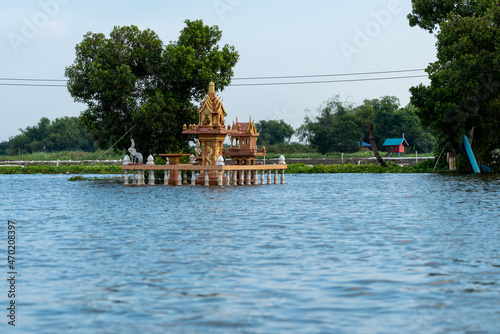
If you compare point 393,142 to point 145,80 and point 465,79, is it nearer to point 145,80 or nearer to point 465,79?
point 465,79

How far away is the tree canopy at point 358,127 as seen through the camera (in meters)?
107

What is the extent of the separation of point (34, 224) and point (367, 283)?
14504mm

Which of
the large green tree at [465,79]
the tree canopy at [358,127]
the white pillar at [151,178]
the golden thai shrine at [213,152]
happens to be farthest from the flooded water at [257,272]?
the tree canopy at [358,127]

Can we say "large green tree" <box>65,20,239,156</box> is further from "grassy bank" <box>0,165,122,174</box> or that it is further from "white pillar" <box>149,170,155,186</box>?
"grassy bank" <box>0,165,122,174</box>

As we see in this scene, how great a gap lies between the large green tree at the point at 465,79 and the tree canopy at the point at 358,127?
146 ft

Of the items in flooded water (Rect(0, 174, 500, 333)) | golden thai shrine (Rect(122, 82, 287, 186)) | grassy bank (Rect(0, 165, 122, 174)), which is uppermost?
golden thai shrine (Rect(122, 82, 287, 186))

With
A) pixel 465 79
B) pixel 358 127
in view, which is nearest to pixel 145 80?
pixel 465 79

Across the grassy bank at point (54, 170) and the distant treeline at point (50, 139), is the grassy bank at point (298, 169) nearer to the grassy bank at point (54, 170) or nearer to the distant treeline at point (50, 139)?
the grassy bank at point (54, 170)

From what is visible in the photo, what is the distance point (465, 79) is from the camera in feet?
184

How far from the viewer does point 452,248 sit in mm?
15711

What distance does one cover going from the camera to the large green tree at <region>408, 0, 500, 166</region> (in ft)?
179

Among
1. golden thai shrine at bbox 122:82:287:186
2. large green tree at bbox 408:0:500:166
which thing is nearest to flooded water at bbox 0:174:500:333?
golden thai shrine at bbox 122:82:287:186

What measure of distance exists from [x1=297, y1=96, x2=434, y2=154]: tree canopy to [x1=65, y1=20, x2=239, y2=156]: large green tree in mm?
55057

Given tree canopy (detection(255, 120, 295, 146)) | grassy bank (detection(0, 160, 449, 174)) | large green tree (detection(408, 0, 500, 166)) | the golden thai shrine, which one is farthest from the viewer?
tree canopy (detection(255, 120, 295, 146))
